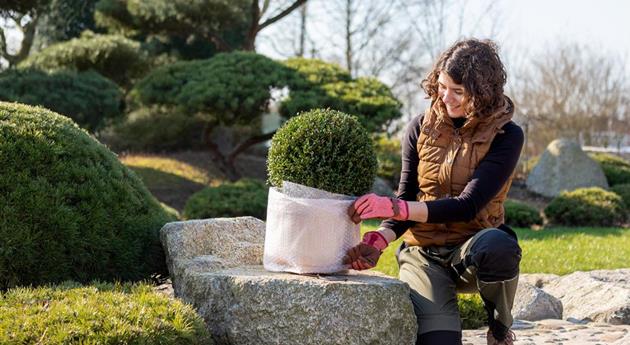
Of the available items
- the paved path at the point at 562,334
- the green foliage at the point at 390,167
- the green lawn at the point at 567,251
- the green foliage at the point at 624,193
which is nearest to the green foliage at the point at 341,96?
the green foliage at the point at 390,167

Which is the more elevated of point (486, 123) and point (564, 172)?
point (486, 123)

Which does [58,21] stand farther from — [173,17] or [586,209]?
[586,209]

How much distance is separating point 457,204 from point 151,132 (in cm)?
1498

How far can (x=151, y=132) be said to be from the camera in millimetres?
17453

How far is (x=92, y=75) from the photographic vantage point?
13.5 metres

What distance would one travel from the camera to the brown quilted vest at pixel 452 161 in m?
3.39

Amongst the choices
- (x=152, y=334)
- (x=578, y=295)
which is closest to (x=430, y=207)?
(x=152, y=334)

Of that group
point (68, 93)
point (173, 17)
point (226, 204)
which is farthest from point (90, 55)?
point (226, 204)

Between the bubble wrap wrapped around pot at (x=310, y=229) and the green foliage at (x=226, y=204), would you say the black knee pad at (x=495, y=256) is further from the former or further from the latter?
the green foliage at (x=226, y=204)

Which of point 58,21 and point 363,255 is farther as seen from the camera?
point 58,21

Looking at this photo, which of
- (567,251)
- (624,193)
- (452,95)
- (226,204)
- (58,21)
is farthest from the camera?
(58,21)

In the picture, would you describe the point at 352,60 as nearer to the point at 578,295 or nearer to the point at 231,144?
the point at 231,144

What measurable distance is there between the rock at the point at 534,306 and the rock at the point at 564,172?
11.4 m

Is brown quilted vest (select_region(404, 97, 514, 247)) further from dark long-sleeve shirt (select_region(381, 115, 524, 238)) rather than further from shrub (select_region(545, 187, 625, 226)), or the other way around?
shrub (select_region(545, 187, 625, 226))
